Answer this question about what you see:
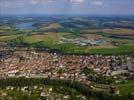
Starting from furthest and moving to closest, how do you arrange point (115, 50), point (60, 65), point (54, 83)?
point (115, 50), point (60, 65), point (54, 83)

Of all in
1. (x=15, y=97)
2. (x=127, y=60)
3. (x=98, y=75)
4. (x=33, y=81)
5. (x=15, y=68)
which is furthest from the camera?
(x=127, y=60)

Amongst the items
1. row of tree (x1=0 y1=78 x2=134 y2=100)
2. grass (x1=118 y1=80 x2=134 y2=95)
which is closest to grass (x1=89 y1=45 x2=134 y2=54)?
grass (x1=118 y1=80 x2=134 y2=95)

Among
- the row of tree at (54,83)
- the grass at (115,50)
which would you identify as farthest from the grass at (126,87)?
the grass at (115,50)

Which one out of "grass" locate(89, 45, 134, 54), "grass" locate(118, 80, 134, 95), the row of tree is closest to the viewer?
the row of tree

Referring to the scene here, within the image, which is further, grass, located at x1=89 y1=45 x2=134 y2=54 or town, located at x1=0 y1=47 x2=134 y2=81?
grass, located at x1=89 y1=45 x2=134 y2=54

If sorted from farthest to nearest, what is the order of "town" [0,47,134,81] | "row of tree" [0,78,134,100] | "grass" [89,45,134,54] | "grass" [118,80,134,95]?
"grass" [89,45,134,54]
"town" [0,47,134,81]
"grass" [118,80,134,95]
"row of tree" [0,78,134,100]

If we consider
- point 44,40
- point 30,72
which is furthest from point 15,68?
point 44,40

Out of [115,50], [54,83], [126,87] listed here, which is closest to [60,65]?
[54,83]

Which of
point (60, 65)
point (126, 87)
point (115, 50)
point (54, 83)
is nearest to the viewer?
→ point (126, 87)

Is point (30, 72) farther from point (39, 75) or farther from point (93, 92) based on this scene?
point (93, 92)

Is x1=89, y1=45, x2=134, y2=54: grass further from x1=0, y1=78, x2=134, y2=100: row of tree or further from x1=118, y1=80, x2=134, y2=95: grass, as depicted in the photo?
x1=0, y1=78, x2=134, y2=100: row of tree

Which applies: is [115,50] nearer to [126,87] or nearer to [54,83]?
[126,87]
